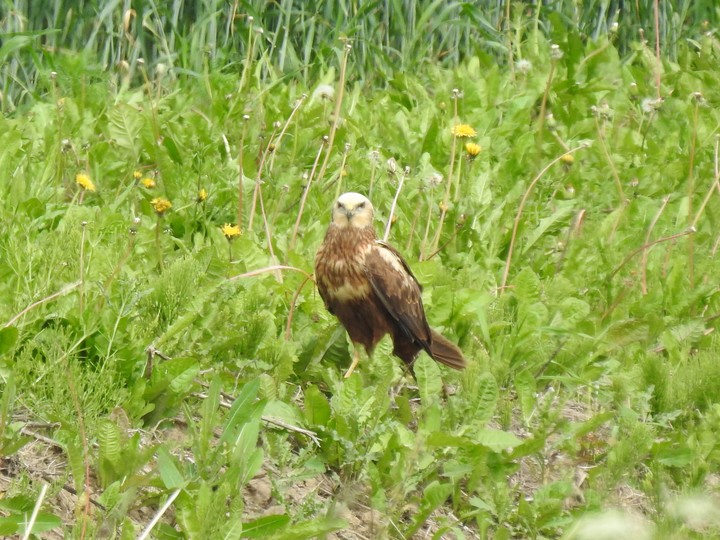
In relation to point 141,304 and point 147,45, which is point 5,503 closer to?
point 141,304

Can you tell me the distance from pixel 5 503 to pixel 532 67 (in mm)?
6155

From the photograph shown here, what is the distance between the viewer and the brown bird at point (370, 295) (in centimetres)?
420

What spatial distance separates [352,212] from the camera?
4.32 meters

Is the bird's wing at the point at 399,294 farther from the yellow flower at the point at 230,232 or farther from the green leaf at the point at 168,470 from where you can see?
the green leaf at the point at 168,470

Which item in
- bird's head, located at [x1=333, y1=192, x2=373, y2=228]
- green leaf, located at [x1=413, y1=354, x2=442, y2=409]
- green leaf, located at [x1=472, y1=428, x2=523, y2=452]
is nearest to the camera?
green leaf, located at [x1=472, y1=428, x2=523, y2=452]

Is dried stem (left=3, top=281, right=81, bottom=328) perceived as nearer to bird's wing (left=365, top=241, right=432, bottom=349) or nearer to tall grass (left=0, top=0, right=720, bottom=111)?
bird's wing (left=365, top=241, right=432, bottom=349)

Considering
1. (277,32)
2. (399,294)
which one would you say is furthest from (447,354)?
(277,32)

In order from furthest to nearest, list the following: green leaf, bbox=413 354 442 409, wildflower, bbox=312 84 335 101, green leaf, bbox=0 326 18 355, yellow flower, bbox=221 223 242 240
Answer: wildflower, bbox=312 84 335 101
yellow flower, bbox=221 223 242 240
green leaf, bbox=413 354 442 409
green leaf, bbox=0 326 18 355

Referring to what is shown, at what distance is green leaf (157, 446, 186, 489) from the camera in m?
2.91

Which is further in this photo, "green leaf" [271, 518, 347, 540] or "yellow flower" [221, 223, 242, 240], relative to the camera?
"yellow flower" [221, 223, 242, 240]

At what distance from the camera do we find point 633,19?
9.94m

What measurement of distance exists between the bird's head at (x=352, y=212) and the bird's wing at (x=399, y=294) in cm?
13

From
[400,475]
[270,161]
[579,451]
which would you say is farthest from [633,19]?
[400,475]

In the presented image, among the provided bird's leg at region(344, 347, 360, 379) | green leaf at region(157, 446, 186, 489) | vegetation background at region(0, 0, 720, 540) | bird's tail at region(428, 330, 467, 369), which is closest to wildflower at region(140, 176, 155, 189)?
vegetation background at region(0, 0, 720, 540)
